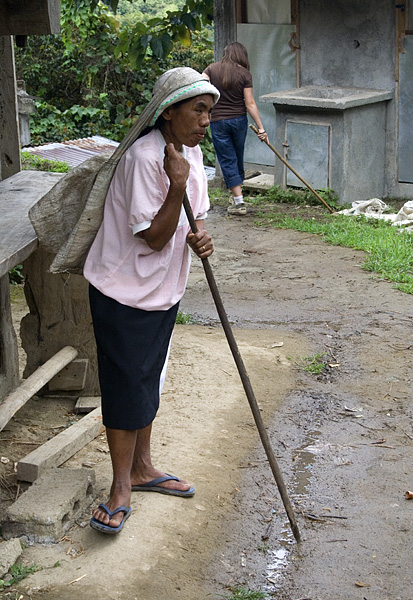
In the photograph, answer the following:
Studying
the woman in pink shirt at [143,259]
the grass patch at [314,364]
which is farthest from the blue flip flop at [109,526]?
the grass patch at [314,364]

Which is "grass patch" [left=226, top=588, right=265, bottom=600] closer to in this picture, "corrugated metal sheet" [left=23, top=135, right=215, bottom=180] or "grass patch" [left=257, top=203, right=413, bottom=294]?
"grass patch" [left=257, top=203, right=413, bottom=294]

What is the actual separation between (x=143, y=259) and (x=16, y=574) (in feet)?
3.99

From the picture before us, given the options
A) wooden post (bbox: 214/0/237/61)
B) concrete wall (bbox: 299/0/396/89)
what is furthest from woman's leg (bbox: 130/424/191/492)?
wooden post (bbox: 214/0/237/61)

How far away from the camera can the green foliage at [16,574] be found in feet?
9.45

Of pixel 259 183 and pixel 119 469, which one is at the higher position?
pixel 119 469

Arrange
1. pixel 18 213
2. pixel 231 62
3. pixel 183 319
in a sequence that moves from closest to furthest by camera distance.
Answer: pixel 18 213 < pixel 183 319 < pixel 231 62

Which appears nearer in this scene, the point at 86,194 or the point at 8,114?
the point at 86,194

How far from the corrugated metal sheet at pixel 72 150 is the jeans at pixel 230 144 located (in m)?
2.04

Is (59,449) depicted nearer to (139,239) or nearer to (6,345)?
(6,345)

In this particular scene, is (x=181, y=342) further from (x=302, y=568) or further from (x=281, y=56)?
(x=281, y=56)

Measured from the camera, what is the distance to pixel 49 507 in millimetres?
3174

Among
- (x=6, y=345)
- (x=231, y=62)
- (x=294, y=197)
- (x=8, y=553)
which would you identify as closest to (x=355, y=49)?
(x=231, y=62)

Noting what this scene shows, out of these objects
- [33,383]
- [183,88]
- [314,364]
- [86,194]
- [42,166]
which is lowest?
[314,364]

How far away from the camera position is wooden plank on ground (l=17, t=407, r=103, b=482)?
3641 mm
